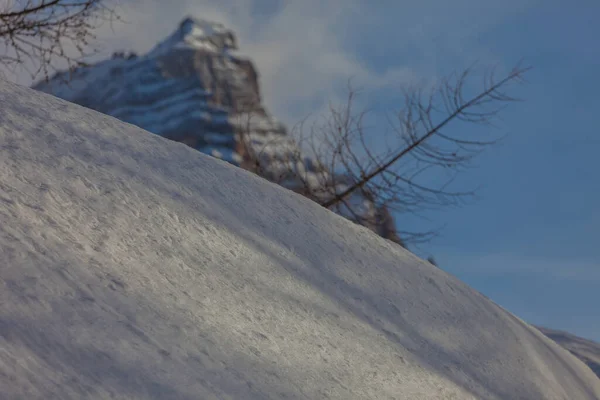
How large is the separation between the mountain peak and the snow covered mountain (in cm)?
7023

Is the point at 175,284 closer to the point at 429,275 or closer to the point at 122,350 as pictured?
the point at 122,350

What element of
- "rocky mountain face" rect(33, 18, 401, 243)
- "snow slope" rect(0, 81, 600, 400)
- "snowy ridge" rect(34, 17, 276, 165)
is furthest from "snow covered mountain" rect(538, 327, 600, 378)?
"snowy ridge" rect(34, 17, 276, 165)

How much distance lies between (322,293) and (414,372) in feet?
1.01

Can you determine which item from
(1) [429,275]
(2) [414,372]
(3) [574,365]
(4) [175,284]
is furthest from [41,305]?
(3) [574,365]

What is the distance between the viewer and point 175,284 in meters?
1.41

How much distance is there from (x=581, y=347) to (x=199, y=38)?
75.3 m

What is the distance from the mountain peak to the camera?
2943 inches

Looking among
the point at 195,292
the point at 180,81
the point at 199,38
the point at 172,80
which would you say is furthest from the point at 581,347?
the point at 199,38

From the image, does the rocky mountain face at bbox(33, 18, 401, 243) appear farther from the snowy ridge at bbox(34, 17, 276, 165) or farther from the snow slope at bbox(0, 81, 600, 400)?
the snow slope at bbox(0, 81, 600, 400)

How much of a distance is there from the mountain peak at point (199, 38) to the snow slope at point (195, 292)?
7352 centimetres

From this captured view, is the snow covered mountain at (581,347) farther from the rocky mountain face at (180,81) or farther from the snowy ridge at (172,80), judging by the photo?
the snowy ridge at (172,80)

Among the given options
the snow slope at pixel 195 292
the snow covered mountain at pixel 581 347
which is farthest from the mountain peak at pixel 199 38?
the snow slope at pixel 195 292

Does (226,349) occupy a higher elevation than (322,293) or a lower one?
lower

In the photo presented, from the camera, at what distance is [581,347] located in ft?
18.8
